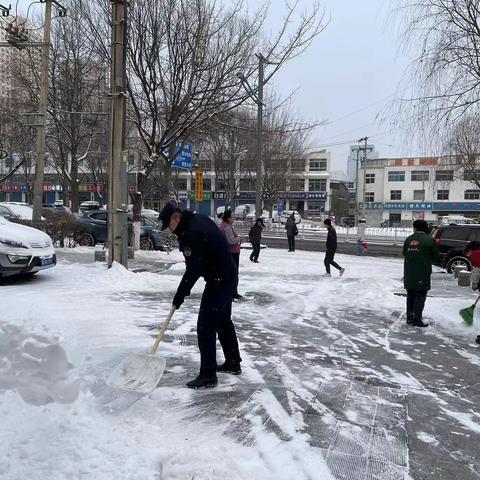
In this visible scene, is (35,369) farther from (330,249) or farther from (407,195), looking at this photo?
(407,195)

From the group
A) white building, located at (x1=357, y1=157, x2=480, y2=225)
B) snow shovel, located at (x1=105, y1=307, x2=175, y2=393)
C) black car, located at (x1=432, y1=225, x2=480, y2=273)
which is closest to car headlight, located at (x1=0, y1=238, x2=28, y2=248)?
snow shovel, located at (x1=105, y1=307, x2=175, y2=393)

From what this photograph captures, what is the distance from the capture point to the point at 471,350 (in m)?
6.50

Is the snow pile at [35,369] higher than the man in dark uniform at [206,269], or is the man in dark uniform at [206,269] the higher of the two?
the man in dark uniform at [206,269]

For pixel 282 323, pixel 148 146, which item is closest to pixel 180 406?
pixel 282 323

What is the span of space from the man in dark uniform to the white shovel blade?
0.37 m

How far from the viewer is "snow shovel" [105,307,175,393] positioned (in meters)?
4.11

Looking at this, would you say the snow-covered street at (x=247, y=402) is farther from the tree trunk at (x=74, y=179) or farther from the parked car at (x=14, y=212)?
the tree trunk at (x=74, y=179)

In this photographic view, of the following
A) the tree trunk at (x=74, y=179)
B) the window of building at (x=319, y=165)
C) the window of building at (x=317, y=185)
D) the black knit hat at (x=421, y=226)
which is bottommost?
the black knit hat at (x=421, y=226)

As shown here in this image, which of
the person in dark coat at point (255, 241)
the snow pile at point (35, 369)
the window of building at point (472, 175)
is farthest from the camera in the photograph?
the window of building at point (472, 175)

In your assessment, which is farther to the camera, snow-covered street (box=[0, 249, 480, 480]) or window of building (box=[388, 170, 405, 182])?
window of building (box=[388, 170, 405, 182])

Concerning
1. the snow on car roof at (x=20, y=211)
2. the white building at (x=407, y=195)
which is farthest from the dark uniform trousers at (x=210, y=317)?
the white building at (x=407, y=195)

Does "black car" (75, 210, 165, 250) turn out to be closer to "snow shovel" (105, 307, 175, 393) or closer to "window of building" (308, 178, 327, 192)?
"snow shovel" (105, 307, 175, 393)

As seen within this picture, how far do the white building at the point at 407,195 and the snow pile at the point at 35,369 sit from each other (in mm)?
69152

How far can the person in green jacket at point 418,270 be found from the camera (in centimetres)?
764
